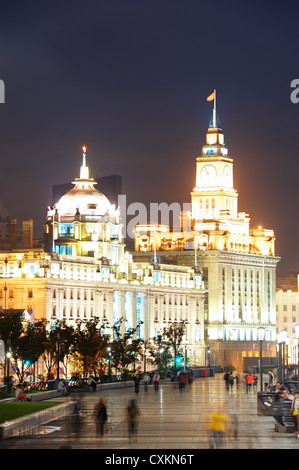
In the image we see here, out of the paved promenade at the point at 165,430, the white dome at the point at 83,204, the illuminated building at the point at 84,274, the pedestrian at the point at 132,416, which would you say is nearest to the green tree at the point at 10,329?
the paved promenade at the point at 165,430

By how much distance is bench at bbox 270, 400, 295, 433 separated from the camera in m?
50.7

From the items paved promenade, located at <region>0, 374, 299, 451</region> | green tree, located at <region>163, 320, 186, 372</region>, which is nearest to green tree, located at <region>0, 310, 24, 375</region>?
paved promenade, located at <region>0, 374, 299, 451</region>

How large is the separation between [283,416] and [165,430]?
16.4 ft

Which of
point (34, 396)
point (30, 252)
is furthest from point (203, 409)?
point (30, 252)

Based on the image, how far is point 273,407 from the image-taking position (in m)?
55.2

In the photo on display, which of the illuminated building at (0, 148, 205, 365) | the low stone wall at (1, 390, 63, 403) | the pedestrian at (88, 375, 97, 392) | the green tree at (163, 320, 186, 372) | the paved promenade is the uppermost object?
the illuminated building at (0, 148, 205, 365)

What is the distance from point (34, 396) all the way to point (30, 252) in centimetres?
9209

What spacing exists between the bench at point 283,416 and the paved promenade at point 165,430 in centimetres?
40

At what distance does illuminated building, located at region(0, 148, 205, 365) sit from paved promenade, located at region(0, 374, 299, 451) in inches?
3399

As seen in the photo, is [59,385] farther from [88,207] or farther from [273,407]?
[88,207]

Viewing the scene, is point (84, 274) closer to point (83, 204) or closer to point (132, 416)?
point (83, 204)

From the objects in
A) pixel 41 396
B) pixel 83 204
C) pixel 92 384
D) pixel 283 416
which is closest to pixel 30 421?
pixel 283 416

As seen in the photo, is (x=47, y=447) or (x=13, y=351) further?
(x=13, y=351)

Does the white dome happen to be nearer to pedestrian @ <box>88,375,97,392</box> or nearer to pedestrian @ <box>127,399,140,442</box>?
pedestrian @ <box>88,375,97,392</box>
